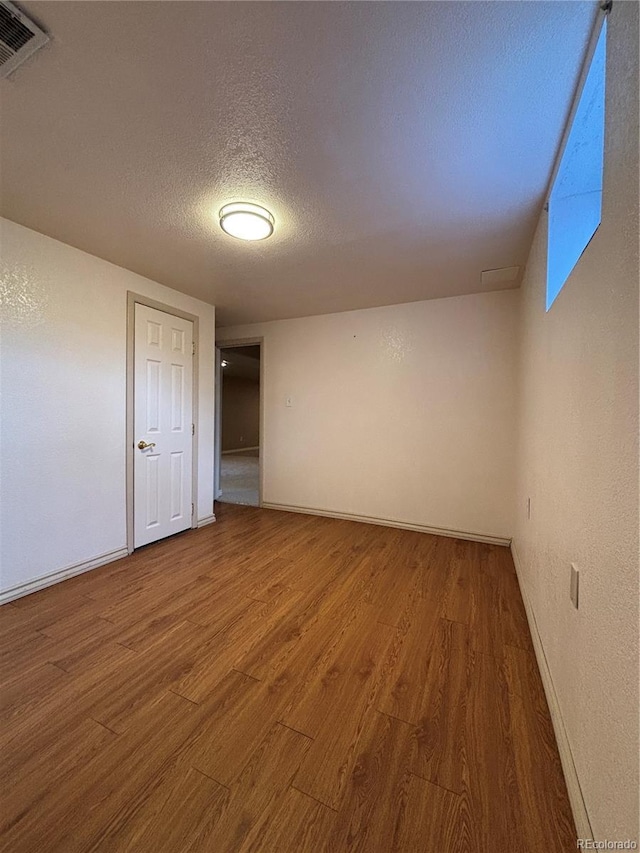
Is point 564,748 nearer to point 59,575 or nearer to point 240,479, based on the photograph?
point 59,575

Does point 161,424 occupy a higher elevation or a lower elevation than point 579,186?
lower

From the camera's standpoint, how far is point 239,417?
33.3 ft

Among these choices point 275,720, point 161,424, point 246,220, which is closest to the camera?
point 275,720

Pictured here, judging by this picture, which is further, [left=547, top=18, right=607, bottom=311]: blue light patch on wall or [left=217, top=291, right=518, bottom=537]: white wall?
[left=217, top=291, right=518, bottom=537]: white wall

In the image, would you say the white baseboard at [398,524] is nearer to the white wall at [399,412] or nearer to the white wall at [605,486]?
the white wall at [399,412]

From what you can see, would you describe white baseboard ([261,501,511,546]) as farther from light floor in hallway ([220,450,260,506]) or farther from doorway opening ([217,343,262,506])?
doorway opening ([217,343,262,506])

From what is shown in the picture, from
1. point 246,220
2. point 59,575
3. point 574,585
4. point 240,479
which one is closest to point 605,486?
point 574,585

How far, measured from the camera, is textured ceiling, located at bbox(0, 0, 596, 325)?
0.99 metres

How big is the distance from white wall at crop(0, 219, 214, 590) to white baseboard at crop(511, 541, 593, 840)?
2975 mm

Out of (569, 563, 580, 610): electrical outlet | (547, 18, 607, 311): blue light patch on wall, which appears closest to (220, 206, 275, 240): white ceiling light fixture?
(547, 18, 607, 311): blue light patch on wall

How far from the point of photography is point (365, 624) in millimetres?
1896

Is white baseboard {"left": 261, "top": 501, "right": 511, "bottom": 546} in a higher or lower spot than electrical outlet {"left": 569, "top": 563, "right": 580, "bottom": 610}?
lower

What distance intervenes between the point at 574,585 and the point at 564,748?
22.8 inches

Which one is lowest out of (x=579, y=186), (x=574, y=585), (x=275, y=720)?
(x=275, y=720)
